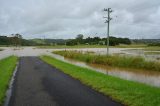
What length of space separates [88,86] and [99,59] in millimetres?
25830

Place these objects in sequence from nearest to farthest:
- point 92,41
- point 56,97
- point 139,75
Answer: point 56,97 < point 139,75 < point 92,41

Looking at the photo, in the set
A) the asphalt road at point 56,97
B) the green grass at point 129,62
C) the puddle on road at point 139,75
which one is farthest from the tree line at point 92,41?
the asphalt road at point 56,97

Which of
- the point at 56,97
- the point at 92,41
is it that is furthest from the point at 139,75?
the point at 92,41

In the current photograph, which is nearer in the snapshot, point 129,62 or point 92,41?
point 129,62

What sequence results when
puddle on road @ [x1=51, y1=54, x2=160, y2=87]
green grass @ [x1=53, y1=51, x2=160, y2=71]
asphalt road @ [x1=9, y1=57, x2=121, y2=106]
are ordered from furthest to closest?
green grass @ [x1=53, y1=51, x2=160, y2=71] → puddle on road @ [x1=51, y1=54, x2=160, y2=87] → asphalt road @ [x1=9, y1=57, x2=121, y2=106]

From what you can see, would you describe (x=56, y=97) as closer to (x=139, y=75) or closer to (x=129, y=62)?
(x=139, y=75)

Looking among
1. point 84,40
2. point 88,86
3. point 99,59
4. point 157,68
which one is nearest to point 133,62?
point 157,68

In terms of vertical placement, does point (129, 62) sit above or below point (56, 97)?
below

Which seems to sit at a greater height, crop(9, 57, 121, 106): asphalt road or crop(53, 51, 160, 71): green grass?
crop(9, 57, 121, 106): asphalt road

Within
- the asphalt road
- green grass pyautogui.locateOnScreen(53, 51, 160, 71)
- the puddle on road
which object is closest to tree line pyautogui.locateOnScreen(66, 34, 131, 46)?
green grass pyautogui.locateOnScreen(53, 51, 160, 71)

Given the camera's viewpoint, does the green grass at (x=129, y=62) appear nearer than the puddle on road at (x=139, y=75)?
No

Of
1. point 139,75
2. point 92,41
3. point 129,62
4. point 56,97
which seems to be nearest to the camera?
point 56,97

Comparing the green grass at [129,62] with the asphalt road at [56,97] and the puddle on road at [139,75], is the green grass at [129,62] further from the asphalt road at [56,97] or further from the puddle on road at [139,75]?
the asphalt road at [56,97]

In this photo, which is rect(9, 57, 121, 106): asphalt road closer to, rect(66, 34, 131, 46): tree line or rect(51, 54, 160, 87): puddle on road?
rect(51, 54, 160, 87): puddle on road
